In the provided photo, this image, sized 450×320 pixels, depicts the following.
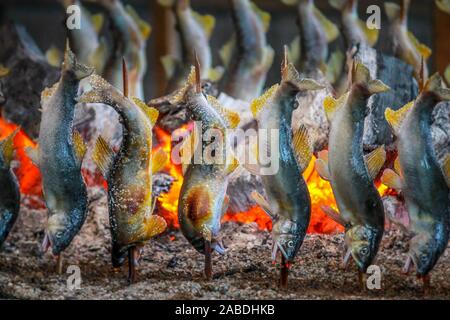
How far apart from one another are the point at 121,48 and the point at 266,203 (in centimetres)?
246

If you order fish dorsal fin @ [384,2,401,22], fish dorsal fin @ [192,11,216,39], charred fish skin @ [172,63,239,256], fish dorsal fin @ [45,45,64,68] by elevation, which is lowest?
charred fish skin @ [172,63,239,256]

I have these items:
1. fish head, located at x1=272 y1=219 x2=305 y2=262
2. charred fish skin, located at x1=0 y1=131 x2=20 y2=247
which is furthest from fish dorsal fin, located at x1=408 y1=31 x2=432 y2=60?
charred fish skin, located at x1=0 y1=131 x2=20 y2=247

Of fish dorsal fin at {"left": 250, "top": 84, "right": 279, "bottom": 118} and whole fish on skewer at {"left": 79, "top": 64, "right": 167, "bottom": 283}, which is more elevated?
fish dorsal fin at {"left": 250, "top": 84, "right": 279, "bottom": 118}

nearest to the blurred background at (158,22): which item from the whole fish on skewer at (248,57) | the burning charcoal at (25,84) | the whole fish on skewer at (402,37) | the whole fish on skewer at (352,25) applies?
the whole fish on skewer at (248,57)

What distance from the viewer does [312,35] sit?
Result: 5543mm

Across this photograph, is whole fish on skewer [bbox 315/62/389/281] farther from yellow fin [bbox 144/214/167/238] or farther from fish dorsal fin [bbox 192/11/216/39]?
fish dorsal fin [bbox 192/11/216/39]

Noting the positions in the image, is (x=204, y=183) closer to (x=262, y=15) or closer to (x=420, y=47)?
(x=420, y=47)

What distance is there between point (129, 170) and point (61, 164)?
311mm

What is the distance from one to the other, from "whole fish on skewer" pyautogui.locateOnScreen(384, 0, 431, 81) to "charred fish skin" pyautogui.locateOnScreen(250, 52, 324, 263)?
5.91 feet

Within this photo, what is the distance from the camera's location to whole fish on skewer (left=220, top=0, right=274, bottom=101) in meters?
5.53

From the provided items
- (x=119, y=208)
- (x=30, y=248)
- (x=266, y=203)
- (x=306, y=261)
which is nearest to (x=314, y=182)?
(x=306, y=261)

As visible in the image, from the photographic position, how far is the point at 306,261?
3.97 metres

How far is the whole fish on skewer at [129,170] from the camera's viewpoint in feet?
11.7

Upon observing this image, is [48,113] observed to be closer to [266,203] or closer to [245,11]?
[266,203]
